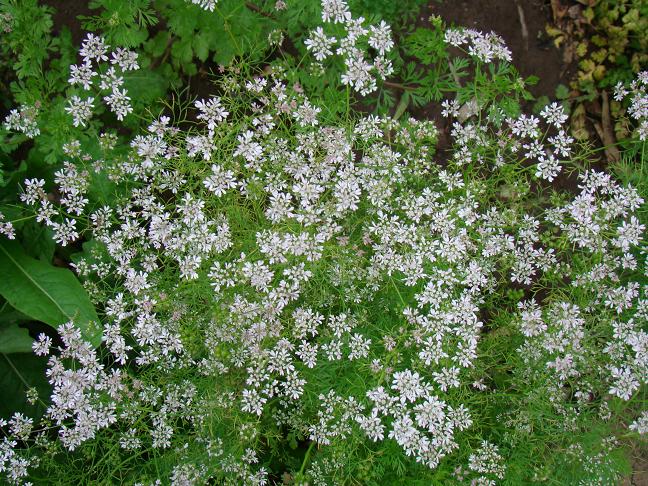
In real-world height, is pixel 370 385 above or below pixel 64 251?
below

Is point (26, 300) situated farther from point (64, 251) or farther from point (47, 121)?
point (47, 121)

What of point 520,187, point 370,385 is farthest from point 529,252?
point 370,385

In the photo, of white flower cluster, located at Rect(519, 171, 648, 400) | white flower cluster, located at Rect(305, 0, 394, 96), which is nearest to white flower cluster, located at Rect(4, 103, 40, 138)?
white flower cluster, located at Rect(305, 0, 394, 96)

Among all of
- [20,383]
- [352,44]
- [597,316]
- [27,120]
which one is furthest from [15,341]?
[597,316]

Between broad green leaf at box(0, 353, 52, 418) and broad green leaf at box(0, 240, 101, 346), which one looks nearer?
broad green leaf at box(0, 240, 101, 346)

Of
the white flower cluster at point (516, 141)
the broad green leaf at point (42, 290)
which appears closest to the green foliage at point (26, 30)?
the broad green leaf at point (42, 290)

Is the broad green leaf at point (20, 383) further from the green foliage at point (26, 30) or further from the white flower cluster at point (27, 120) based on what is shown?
the green foliage at point (26, 30)

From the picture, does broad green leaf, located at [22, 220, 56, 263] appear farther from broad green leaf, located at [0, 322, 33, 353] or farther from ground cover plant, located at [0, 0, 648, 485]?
broad green leaf, located at [0, 322, 33, 353]
